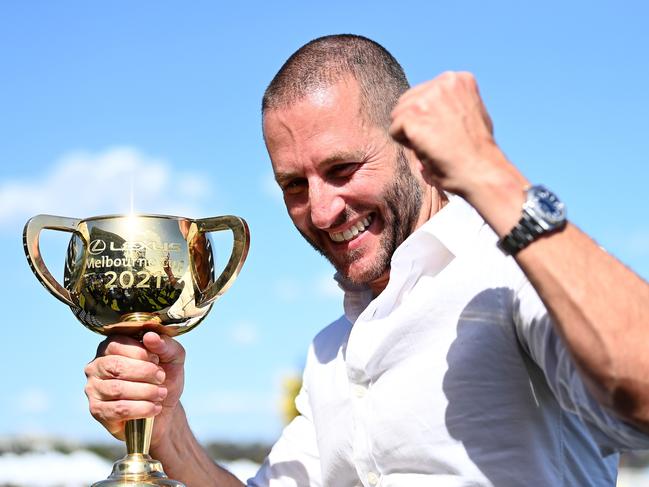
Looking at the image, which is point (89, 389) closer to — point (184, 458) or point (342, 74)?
point (184, 458)

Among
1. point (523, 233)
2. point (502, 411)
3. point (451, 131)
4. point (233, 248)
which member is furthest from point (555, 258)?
point (233, 248)

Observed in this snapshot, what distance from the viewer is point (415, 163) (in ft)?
9.93

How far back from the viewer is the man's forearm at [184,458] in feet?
10.1

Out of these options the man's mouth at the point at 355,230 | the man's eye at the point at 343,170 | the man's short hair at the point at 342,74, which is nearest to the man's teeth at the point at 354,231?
the man's mouth at the point at 355,230

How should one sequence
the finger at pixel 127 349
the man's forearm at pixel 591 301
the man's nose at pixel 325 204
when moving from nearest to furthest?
the man's forearm at pixel 591 301 → the finger at pixel 127 349 → the man's nose at pixel 325 204

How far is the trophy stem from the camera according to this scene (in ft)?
8.74

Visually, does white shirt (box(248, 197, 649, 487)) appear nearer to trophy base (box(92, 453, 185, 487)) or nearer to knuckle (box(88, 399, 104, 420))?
trophy base (box(92, 453, 185, 487))

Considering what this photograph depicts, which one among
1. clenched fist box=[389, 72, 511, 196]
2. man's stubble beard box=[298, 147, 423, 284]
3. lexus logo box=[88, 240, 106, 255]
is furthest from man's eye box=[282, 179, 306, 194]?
clenched fist box=[389, 72, 511, 196]

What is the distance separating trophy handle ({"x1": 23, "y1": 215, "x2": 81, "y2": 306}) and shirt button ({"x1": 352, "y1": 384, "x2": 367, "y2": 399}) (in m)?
0.77

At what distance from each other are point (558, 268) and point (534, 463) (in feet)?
2.40

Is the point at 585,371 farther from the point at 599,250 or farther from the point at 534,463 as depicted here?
the point at 534,463

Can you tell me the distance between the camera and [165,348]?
2.74 meters

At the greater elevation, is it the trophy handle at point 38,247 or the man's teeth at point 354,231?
the man's teeth at point 354,231

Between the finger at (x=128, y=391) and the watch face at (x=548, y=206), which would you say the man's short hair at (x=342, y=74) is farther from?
the watch face at (x=548, y=206)
